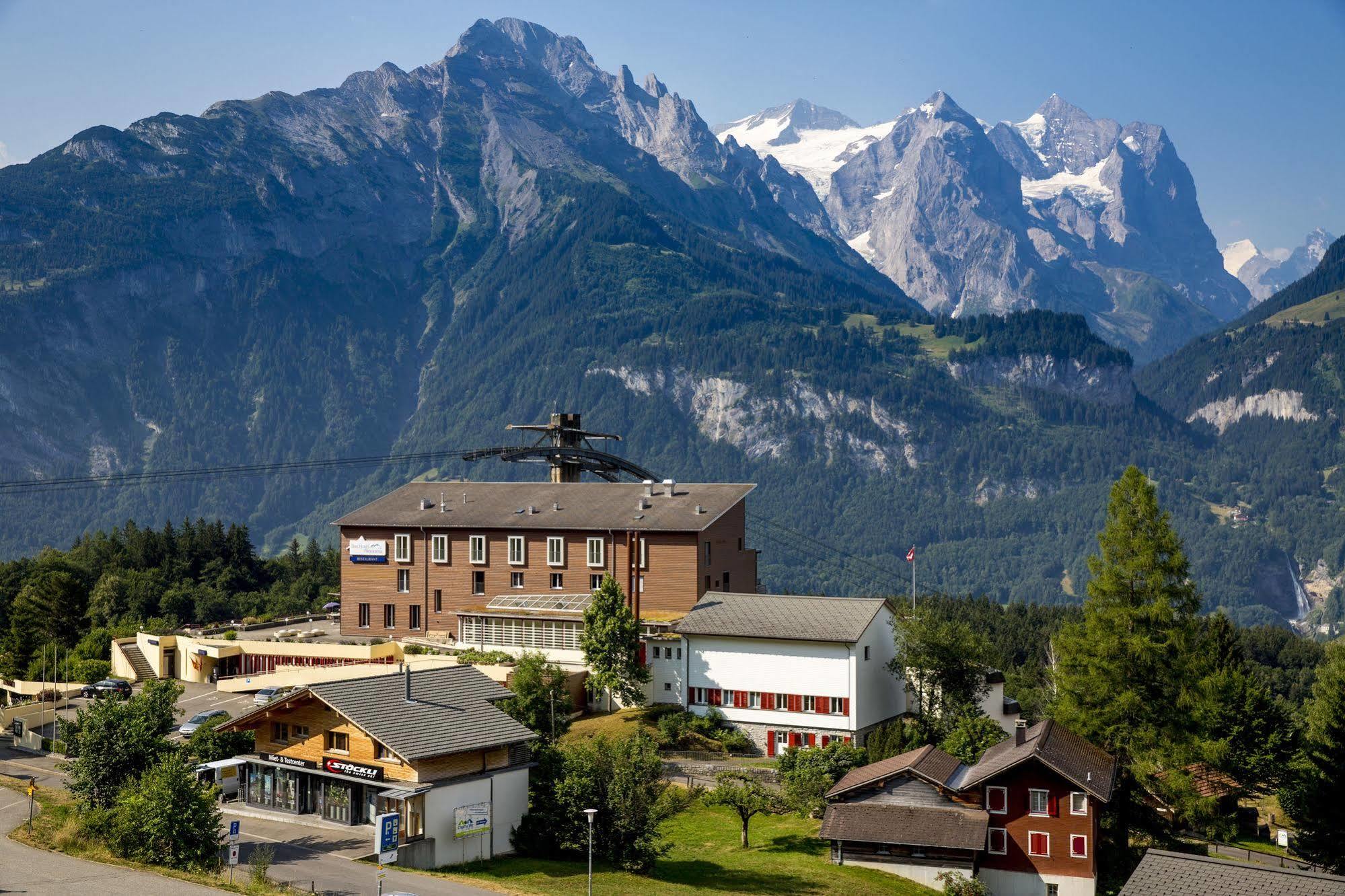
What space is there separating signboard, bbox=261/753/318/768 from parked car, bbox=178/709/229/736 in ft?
53.6

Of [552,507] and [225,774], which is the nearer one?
[225,774]

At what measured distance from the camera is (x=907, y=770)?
207ft

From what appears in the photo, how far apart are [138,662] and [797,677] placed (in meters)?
49.2

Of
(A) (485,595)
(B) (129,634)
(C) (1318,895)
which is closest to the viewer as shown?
(C) (1318,895)

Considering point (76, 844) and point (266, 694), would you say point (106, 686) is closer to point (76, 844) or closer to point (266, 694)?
point (266, 694)

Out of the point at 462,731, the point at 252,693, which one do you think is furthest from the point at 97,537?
the point at 462,731

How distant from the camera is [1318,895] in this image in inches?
1838

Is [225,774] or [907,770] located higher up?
[225,774]

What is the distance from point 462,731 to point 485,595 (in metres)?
41.7

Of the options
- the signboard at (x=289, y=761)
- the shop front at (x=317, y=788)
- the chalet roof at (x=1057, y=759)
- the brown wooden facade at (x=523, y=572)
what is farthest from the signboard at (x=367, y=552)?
the chalet roof at (x=1057, y=759)

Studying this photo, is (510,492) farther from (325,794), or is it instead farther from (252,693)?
(325,794)

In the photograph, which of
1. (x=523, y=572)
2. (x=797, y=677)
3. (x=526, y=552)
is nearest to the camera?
(x=797, y=677)

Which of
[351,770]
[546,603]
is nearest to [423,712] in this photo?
[351,770]

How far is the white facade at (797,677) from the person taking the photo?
254 ft
